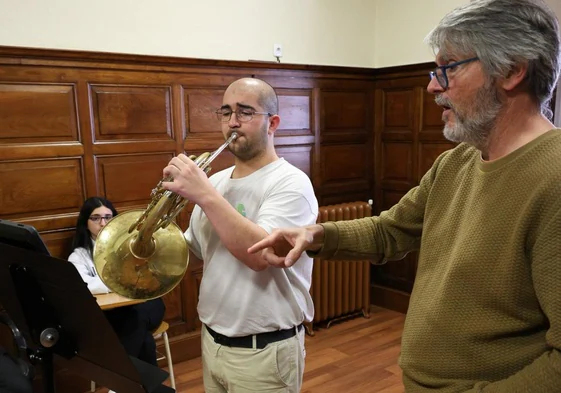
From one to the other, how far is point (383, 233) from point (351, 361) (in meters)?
2.13

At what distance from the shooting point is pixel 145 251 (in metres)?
1.47

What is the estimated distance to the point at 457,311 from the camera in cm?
92

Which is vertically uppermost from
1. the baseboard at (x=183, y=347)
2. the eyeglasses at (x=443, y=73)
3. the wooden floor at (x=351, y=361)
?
the eyeglasses at (x=443, y=73)

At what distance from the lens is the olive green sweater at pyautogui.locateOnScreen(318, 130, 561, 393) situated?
769mm

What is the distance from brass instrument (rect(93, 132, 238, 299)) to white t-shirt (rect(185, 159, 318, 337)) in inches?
4.8

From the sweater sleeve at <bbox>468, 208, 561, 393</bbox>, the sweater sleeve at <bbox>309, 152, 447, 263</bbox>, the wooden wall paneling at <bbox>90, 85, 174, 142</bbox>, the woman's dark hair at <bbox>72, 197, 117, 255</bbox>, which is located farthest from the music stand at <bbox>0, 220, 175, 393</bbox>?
the wooden wall paneling at <bbox>90, 85, 174, 142</bbox>

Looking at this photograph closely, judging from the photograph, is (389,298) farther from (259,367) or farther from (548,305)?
(548,305)

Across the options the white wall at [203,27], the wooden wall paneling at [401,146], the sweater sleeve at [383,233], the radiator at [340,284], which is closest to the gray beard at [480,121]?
the sweater sleeve at [383,233]

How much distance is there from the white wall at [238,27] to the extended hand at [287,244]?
2.09 m

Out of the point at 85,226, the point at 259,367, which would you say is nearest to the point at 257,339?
the point at 259,367

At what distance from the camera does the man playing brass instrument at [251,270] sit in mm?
1378

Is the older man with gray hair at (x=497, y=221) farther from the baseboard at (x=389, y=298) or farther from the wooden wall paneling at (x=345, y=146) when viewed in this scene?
the baseboard at (x=389, y=298)

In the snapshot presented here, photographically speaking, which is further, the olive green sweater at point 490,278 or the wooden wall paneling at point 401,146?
the wooden wall paneling at point 401,146

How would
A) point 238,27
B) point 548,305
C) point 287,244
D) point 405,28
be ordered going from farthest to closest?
point 405,28 < point 238,27 < point 287,244 < point 548,305
